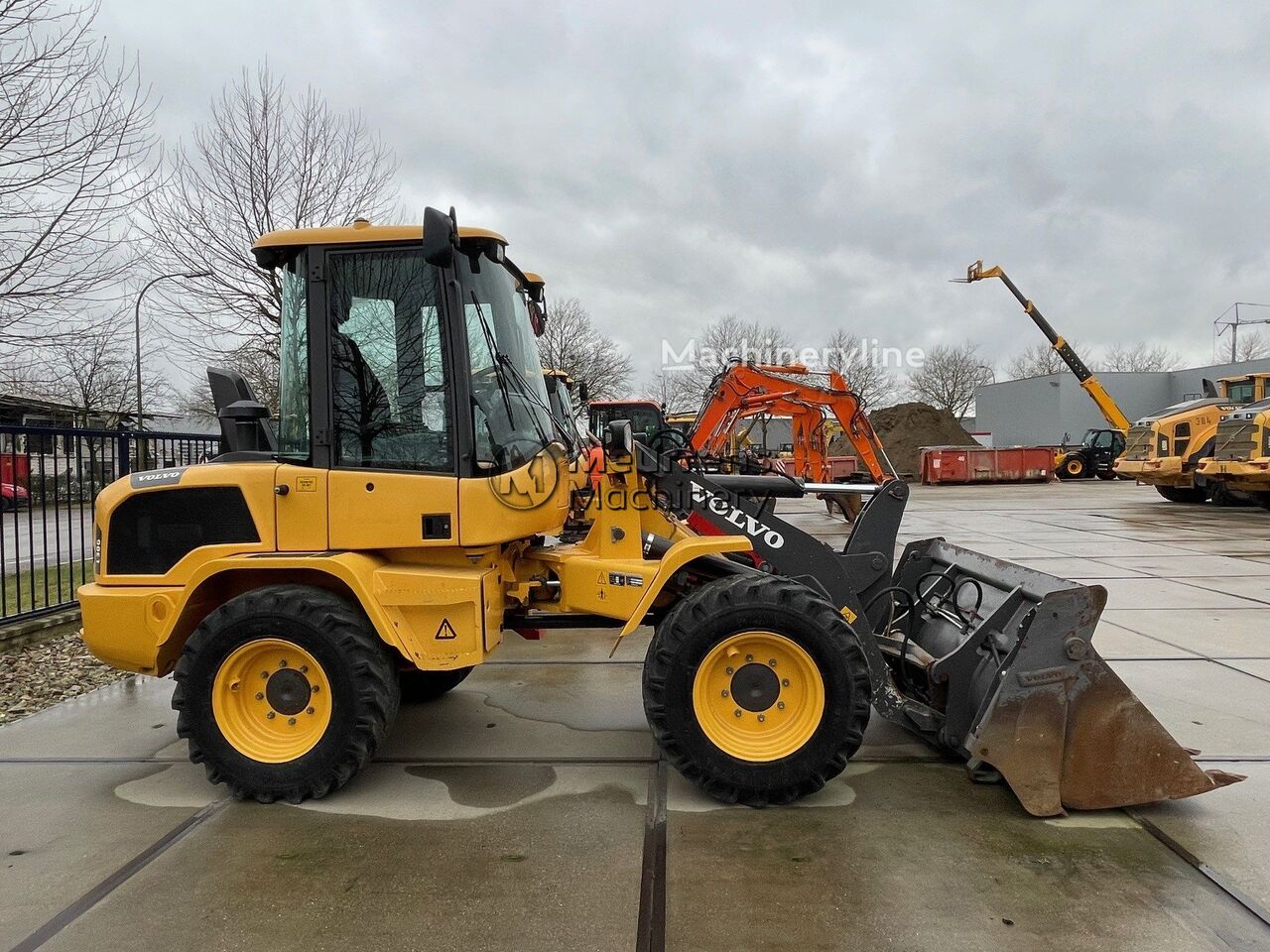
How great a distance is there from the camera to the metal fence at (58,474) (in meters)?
6.02

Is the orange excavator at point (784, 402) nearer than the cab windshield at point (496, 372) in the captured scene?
No

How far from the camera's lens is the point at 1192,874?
2.77 meters

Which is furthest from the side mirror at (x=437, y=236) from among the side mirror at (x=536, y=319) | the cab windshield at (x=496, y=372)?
the side mirror at (x=536, y=319)

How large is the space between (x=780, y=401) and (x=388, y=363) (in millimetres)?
12061

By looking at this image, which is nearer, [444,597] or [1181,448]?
[444,597]

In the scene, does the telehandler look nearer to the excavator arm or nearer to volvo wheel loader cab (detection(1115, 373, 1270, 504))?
volvo wheel loader cab (detection(1115, 373, 1270, 504))

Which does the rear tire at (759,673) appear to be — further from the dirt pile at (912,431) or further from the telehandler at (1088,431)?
the dirt pile at (912,431)

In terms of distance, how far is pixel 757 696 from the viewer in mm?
3426

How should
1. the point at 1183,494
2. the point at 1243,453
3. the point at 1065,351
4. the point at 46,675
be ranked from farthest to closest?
the point at 1065,351 < the point at 1183,494 < the point at 1243,453 < the point at 46,675

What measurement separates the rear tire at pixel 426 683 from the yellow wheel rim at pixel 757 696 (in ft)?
6.28

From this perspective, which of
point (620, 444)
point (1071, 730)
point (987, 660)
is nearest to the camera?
point (1071, 730)

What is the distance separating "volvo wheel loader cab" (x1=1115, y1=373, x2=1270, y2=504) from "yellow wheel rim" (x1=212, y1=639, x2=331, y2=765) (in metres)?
19.8

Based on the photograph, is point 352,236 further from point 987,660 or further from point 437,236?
point 987,660

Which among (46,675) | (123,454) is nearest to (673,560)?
(46,675)
